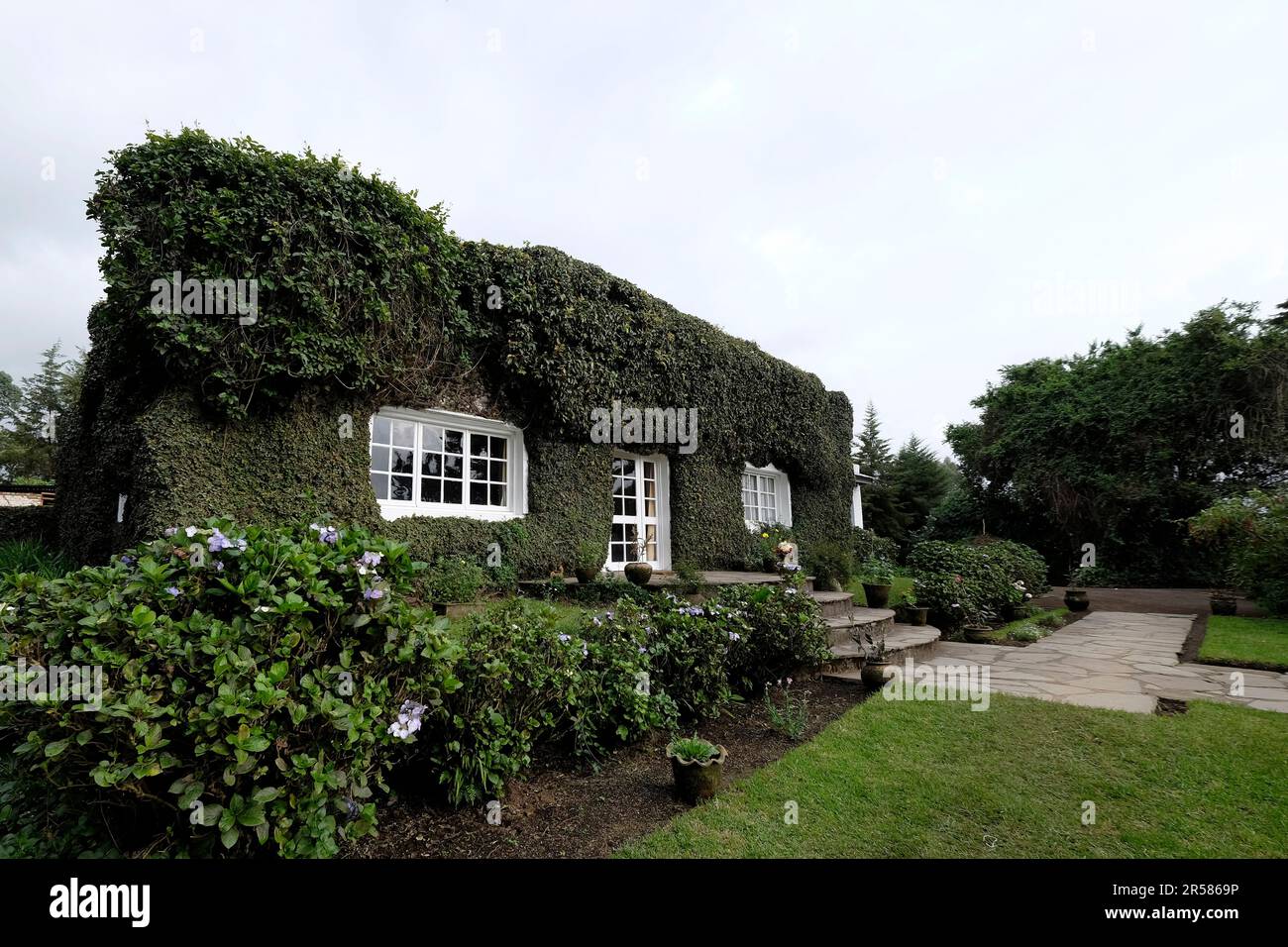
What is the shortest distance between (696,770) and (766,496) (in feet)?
36.0

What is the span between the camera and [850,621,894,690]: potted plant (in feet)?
16.4

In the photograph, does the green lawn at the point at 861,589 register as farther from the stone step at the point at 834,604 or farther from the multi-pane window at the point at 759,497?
the multi-pane window at the point at 759,497

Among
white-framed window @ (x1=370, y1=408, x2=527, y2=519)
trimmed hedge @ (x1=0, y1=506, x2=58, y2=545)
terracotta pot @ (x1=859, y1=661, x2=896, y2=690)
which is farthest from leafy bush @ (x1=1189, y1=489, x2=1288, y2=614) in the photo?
trimmed hedge @ (x1=0, y1=506, x2=58, y2=545)

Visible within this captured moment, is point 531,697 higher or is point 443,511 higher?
point 443,511

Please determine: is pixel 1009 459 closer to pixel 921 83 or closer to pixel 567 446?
pixel 921 83

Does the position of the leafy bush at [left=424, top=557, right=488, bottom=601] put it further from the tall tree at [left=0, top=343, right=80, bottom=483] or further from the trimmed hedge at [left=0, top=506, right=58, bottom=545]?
the tall tree at [left=0, top=343, right=80, bottom=483]

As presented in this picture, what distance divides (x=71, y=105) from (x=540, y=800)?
8652 mm

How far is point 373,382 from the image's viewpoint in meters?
7.02

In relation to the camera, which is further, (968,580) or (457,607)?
(968,580)

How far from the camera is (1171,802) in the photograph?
2932mm

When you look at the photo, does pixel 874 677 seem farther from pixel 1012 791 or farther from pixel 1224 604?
pixel 1224 604

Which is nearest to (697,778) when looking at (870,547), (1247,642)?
(1247,642)

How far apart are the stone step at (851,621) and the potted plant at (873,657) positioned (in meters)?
0.06

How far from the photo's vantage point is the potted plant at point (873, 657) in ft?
16.4
